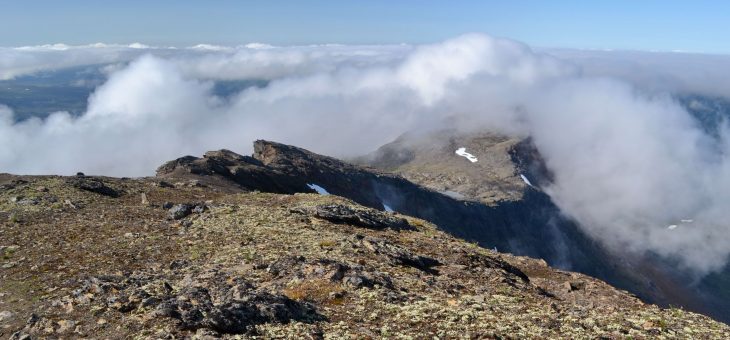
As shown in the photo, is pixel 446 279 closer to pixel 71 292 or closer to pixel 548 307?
pixel 548 307

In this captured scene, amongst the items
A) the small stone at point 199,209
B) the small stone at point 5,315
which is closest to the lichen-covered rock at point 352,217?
the small stone at point 199,209

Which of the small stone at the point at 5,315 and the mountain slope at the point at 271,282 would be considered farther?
the small stone at the point at 5,315

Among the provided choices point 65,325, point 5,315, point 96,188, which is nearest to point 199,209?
point 96,188

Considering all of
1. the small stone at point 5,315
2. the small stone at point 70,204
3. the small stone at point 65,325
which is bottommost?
the small stone at point 70,204

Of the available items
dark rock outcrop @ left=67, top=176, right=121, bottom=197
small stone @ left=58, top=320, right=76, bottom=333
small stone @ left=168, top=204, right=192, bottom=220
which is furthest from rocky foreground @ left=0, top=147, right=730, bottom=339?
dark rock outcrop @ left=67, top=176, right=121, bottom=197

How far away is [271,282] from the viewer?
2492 centimetres

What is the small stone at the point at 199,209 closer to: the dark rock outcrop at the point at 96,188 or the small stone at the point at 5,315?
the dark rock outcrop at the point at 96,188

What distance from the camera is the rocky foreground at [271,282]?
19844mm

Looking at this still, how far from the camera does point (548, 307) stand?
24469mm

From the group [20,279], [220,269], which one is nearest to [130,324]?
[220,269]

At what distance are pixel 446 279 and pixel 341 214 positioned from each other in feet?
42.2

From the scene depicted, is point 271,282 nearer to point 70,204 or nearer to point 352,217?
point 352,217

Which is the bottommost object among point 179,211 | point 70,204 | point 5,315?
point 70,204

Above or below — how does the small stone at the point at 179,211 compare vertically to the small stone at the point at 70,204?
above
